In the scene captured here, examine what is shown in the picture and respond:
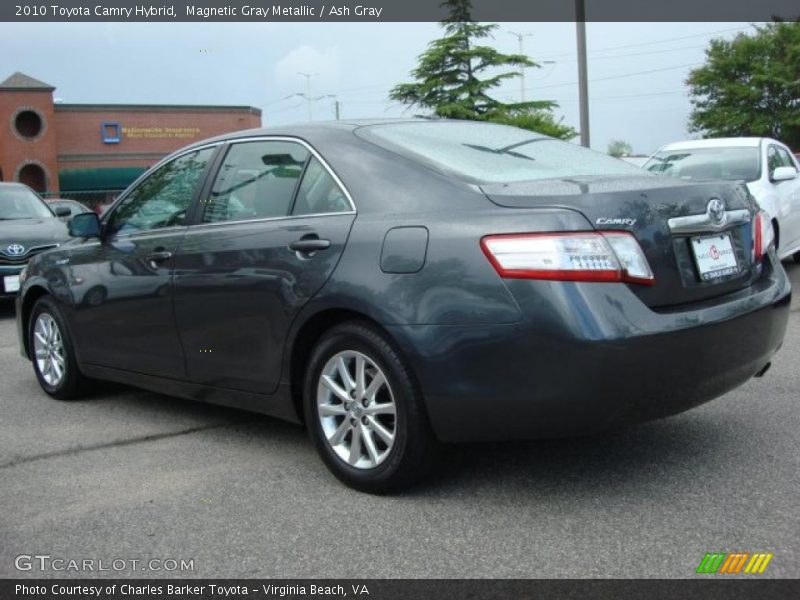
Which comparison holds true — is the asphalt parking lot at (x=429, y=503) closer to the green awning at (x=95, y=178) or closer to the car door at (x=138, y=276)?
the car door at (x=138, y=276)

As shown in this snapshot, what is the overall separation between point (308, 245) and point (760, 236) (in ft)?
6.58

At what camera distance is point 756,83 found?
40969 mm

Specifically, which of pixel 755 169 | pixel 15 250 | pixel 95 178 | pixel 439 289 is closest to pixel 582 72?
pixel 755 169

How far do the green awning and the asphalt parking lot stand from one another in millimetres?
47924

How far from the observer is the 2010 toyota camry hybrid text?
326cm

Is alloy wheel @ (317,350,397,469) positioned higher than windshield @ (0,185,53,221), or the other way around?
windshield @ (0,185,53,221)

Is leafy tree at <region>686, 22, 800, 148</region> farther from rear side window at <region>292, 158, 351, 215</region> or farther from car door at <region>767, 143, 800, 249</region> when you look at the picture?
rear side window at <region>292, 158, 351, 215</region>

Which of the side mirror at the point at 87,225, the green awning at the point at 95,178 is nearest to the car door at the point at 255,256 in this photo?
the side mirror at the point at 87,225

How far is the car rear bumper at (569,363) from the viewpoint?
3191 millimetres

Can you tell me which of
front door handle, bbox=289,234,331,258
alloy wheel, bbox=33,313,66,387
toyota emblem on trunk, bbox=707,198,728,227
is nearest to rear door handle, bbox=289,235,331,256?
front door handle, bbox=289,234,331,258

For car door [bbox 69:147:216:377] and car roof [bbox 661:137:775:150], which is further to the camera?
car roof [bbox 661:137:775:150]

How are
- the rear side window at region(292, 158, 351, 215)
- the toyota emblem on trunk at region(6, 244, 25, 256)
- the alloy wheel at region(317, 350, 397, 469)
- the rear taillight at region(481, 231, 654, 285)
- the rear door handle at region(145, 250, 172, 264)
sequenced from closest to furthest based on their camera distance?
1. the rear taillight at region(481, 231, 654, 285)
2. the alloy wheel at region(317, 350, 397, 469)
3. the rear side window at region(292, 158, 351, 215)
4. the rear door handle at region(145, 250, 172, 264)
5. the toyota emblem on trunk at region(6, 244, 25, 256)

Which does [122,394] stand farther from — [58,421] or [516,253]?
[516,253]

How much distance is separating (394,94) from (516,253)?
3302cm
